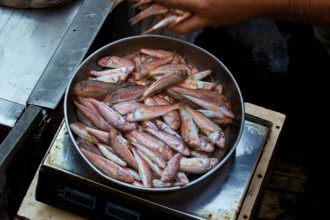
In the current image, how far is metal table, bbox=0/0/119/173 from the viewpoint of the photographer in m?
2.08

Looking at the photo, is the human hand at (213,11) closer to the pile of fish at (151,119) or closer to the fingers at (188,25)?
Answer: the fingers at (188,25)

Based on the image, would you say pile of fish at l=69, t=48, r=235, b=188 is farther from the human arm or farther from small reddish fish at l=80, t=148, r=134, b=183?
the human arm

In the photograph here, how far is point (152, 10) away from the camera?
6.34 feet

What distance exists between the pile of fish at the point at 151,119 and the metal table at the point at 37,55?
0.22 meters

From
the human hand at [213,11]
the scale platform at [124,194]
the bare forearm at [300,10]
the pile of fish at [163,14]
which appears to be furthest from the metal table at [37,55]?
the bare forearm at [300,10]

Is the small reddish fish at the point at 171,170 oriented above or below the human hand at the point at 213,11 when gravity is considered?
below

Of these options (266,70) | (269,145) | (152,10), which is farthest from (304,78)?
(152,10)

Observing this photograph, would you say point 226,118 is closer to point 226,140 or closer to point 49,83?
point 226,140

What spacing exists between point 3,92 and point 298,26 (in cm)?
229

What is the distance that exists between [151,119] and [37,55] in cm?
74

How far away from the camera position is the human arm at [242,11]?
1907 mm

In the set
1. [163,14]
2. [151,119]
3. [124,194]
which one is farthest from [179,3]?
[124,194]

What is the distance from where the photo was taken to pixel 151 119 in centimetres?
199

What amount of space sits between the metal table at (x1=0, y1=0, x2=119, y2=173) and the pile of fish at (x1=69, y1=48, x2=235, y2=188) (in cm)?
22
